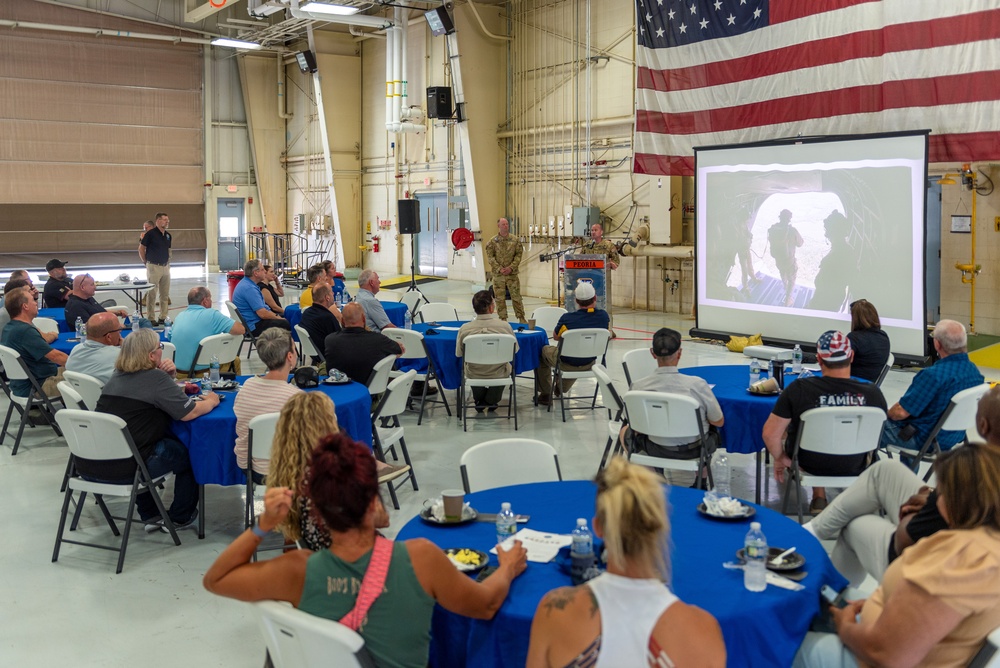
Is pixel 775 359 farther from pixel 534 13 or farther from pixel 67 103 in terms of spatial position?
pixel 67 103

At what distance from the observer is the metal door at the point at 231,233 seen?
86.9 ft

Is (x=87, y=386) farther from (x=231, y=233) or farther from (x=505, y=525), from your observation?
(x=231, y=233)

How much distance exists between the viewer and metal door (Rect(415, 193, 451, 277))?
20.7 meters

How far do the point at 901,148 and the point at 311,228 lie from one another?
717 inches

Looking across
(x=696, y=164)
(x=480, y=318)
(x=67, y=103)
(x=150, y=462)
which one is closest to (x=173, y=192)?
(x=67, y=103)

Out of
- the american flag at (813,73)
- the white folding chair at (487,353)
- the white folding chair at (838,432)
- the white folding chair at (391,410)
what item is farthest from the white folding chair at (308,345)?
the american flag at (813,73)

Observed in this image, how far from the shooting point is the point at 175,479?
5359mm

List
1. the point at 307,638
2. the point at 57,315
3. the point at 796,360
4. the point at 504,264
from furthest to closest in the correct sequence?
the point at 504,264 < the point at 57,315 < the point at 796,360 < the point at 307,638

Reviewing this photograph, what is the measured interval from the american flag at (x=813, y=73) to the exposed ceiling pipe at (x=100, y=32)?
542 inches

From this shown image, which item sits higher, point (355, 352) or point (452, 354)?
point (355, 352)

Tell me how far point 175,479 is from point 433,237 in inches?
633

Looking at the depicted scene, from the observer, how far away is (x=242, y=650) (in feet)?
13.1

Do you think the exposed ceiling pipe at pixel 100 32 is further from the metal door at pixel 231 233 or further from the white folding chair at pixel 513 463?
the white folding chair at pixel 513 463

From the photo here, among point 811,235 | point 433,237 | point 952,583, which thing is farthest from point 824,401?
point 433,237
